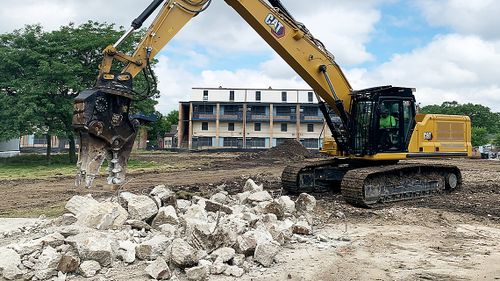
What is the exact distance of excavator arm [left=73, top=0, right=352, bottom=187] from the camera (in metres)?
6.92

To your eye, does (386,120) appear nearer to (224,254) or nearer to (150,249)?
(224,254)

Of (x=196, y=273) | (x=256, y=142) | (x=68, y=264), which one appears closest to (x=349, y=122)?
(x=196, y=273)

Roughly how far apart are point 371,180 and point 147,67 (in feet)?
18.5

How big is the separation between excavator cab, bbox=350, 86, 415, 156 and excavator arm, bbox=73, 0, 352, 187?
33 cm

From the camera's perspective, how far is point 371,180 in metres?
9.92

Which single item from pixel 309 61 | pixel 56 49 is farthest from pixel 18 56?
pixel 309 61

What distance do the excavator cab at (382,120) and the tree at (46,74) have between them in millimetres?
15523

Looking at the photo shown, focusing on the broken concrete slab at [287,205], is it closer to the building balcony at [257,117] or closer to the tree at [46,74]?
the tree at [46,74]

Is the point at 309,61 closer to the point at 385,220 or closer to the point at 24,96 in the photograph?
the point at 385,220

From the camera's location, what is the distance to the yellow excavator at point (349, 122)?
829 centimetres

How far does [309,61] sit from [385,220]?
4.17 m

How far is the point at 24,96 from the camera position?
73.3 ft

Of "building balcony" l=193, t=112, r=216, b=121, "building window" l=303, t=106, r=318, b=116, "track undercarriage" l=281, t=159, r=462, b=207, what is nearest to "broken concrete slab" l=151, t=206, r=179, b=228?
"track undercarriage" l=281, t=159, r=462, b=207

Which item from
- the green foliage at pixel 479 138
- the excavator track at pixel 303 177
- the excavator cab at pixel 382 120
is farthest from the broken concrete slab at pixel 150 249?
the green foliage at pixel 479 138
